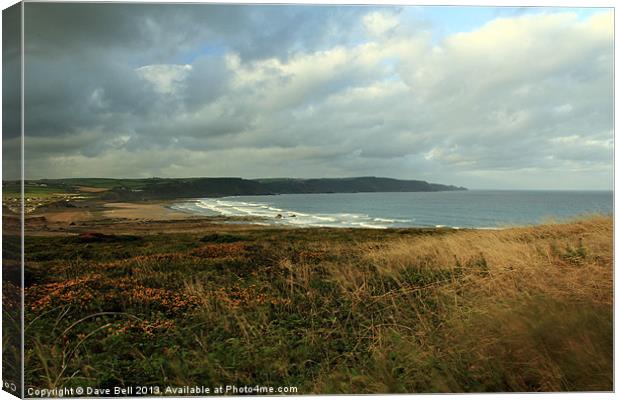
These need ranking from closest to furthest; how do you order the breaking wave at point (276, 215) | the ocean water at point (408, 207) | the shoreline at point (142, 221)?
the shoreline at point (142, 221) < the ocean water at point (408, 207) < the breaking wave at point (276, 215)

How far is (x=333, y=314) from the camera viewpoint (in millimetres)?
5250

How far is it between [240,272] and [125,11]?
3364 mm

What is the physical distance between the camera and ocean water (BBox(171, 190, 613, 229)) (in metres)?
5.73

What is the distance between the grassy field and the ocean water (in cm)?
21

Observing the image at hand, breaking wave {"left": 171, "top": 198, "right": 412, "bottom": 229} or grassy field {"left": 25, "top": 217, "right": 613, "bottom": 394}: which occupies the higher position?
breaking wave {"left": 171, "top": 198, "right": 412, "bottom": 229}

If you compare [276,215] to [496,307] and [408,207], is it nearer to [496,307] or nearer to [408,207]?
[408,207]

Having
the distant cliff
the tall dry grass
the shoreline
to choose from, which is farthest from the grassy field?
the distant cliff

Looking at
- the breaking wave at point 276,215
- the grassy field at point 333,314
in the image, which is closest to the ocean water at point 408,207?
the breaking wave at point 276,215

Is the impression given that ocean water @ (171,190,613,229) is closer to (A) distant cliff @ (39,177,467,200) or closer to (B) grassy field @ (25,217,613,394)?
(A) distant cliff @ (39,177,467,200)

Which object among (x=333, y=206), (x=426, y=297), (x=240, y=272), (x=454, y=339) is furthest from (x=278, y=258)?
(x=454, y=339)

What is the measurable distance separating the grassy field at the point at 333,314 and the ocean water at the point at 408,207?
0.21 meters

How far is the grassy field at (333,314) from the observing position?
4.83 meters

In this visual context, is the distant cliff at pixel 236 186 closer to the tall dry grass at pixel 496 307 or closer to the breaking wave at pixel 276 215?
the breaking wave at pixel 276 215

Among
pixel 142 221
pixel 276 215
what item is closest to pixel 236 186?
pixel 276 215
